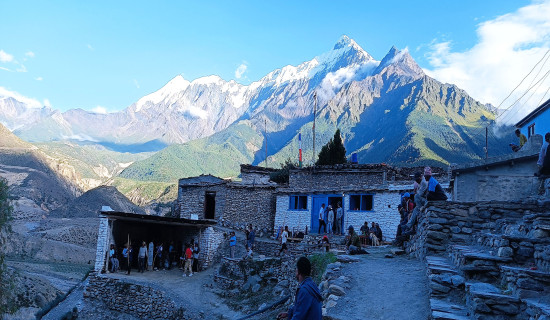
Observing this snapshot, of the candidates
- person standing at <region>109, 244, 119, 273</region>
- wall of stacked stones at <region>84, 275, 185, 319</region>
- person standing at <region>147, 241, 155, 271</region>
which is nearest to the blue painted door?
person standing at <region>147, 241, 155, 271</region>

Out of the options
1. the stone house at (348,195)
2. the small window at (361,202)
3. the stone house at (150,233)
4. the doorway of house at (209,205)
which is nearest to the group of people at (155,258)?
the stone house at (150,233)

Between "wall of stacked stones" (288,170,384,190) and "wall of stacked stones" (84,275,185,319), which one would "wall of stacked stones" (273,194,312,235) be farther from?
"wall of stacked stones" (84,275,185,319)

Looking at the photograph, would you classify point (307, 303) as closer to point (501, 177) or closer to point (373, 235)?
point (501, 177)

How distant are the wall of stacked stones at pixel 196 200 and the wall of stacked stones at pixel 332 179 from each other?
16.2 feet

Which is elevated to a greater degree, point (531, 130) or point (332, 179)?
point (531, 130)

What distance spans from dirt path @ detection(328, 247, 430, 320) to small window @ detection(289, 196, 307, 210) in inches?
653

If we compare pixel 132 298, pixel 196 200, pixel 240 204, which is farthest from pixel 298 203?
pixel 132 298

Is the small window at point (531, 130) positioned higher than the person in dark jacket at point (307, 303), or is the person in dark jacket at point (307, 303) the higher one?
the small window at point (531, 130)

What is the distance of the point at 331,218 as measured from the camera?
25.2m

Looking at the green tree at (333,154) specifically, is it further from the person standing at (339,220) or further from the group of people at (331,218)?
the person standing at (339,220)

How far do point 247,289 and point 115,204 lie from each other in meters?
52.5

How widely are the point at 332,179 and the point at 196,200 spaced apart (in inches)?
360

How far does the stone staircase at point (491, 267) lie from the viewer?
6180mm

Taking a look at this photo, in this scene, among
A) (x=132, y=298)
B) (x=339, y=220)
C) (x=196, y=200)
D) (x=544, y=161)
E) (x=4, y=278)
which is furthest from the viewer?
(x=196, y=200)
